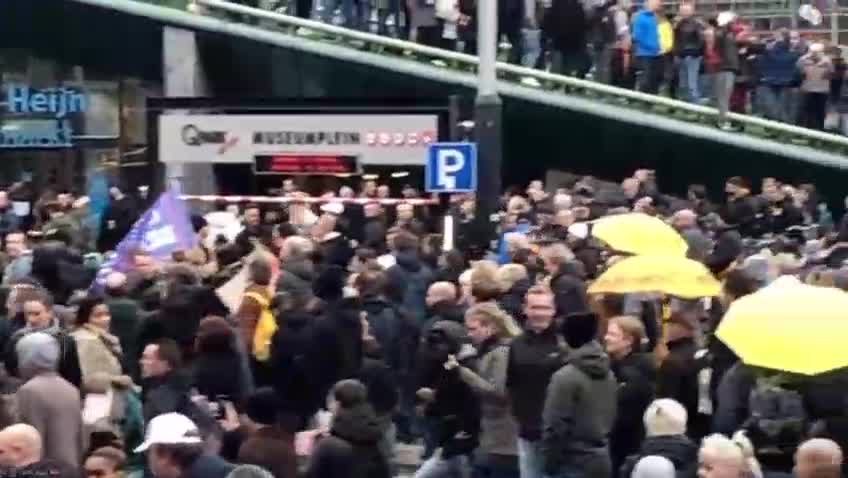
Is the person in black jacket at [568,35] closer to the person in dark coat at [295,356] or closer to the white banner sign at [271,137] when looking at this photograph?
the white banner sign at [271,137]

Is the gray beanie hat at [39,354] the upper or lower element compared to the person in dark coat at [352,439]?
upper

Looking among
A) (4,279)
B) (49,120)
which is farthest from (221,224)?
(49,120)

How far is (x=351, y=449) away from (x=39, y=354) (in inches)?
77.2

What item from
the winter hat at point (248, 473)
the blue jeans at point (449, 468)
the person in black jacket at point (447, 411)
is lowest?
the blue jeans at point (449, 468)

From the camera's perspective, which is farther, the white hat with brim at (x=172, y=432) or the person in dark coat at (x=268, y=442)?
the person in dark coat at (x=268, y=442)

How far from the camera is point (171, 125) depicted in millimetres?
25938

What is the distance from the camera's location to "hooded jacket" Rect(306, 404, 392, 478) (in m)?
10.8

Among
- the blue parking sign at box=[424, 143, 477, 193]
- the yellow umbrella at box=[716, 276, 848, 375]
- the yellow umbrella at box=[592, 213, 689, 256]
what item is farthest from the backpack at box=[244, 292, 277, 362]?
the blue parking sign at box=[424, 143, 477, 193]

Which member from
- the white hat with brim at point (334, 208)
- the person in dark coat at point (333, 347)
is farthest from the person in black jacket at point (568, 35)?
the person in dark coat at point (333, 347)

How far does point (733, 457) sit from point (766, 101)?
1988 cm

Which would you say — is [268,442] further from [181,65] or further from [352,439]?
[181,65]

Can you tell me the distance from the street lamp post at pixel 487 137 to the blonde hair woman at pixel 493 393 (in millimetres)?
7651

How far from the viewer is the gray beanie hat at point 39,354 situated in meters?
11.8

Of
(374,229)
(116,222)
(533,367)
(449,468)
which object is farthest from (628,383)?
(116,222)
